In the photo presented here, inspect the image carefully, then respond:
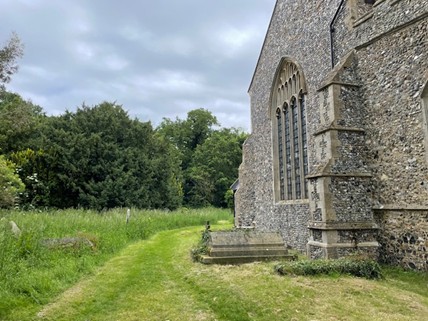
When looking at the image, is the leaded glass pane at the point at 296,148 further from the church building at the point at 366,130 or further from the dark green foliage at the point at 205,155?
the dark green foliage at the point at 205,155

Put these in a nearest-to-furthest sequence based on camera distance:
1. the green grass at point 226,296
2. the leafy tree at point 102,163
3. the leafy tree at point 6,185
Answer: the green grass at point 226,296 < the leafy tree at point 6,185 < the leafy tree at point 102,163

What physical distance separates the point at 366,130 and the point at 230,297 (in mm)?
5778

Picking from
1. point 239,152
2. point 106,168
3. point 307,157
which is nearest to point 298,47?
point 307,157

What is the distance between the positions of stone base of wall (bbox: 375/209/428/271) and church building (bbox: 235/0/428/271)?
0.9 inches

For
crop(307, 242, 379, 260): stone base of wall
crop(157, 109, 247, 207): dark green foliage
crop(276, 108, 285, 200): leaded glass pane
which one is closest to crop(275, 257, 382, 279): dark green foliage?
crop(307, 242, 379, 260): stone base of wall

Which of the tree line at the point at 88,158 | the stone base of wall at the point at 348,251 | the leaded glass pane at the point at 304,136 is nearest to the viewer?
the stone base of wall at the point at 348,251

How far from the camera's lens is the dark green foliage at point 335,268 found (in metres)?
7.79

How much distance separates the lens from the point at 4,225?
9.94m

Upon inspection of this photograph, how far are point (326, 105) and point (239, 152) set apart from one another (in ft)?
130

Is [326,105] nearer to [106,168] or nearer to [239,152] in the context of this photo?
[106,168]

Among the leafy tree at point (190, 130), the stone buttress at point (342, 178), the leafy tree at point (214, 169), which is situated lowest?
the stone buttress at point (342, 178)

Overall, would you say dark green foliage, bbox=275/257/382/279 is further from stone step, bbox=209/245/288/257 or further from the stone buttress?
stone step, bbox=209/245/288/257

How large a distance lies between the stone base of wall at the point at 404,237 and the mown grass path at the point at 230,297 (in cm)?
98

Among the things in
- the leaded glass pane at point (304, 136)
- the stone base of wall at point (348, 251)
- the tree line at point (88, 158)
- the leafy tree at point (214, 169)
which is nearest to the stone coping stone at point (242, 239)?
the stone base of wall at point (348, 251)
